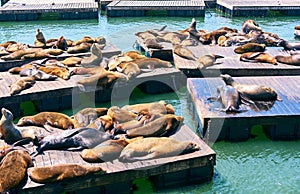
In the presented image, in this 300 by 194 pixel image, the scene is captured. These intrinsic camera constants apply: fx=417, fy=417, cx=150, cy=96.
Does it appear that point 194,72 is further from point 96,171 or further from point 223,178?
point 96,171

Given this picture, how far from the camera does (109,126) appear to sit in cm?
706

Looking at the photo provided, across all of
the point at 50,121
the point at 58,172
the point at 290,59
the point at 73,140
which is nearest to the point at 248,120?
the point at 73,140

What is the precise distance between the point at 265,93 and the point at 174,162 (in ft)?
9.90

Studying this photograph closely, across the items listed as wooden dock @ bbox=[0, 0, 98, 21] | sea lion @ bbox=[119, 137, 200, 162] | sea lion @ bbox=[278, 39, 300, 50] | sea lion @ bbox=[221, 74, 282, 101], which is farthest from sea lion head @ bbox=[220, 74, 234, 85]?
wooden dock @ bbox=[0, 0, 98, 21]

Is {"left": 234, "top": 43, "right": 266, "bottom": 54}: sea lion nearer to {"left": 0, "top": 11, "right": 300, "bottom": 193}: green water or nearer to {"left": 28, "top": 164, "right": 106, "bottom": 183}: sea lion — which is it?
{"left": 0, "top": 11, "right": 300, "bottom": 193}: green water

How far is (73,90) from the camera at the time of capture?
9.41 m

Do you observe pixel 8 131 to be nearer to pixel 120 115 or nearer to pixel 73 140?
pixel 73 140

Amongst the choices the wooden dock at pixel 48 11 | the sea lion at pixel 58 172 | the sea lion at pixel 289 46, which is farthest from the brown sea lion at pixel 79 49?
the wooden dock at pixel 48 11

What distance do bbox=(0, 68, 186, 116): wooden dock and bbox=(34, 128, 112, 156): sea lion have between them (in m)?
2.88

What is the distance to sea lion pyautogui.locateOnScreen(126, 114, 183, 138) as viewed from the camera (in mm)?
6723

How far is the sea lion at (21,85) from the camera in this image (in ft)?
29.6

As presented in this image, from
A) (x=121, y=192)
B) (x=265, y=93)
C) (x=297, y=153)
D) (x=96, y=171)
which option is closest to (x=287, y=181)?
(x=297, y=153)

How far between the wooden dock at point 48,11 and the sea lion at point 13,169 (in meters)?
15.8

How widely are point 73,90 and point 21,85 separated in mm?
1137
